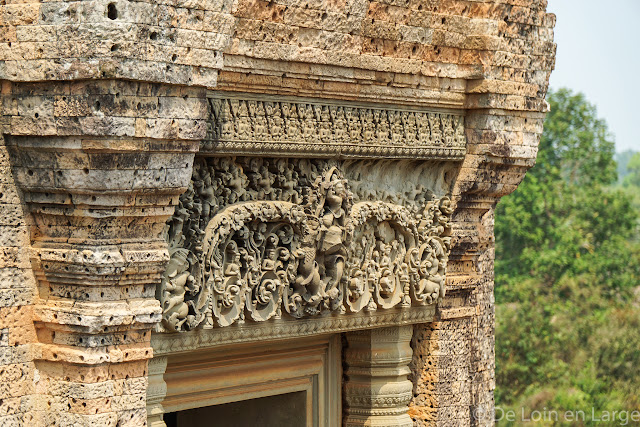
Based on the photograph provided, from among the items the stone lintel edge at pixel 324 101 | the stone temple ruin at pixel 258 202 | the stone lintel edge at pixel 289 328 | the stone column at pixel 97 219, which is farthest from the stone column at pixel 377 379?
the stone column at pixel 97 219

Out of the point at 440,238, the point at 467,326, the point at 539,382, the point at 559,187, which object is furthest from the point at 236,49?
the point at 559,187

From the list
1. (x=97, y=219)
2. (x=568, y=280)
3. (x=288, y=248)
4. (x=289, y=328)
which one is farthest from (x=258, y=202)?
(x=568, y=280)

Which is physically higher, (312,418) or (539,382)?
(539,382)

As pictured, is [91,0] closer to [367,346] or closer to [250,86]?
[250,86]

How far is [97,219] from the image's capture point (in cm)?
501

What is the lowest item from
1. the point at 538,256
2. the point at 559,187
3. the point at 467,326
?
the point at 467,326

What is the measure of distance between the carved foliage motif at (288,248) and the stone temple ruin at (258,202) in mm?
11

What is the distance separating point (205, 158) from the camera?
18.5 ft

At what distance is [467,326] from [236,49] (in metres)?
2.82

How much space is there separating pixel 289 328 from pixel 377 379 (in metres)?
1.16

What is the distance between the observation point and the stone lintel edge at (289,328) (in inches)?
217

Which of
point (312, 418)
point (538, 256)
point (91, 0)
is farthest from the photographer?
point (538, 256)

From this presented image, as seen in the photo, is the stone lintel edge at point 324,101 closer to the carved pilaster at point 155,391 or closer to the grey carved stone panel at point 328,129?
the grey carved stone panel at point 328,129

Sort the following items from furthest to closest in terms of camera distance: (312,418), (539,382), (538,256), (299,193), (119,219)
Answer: (538,256) → (539,382) → (312,418) → (299,193) → (119,219)
